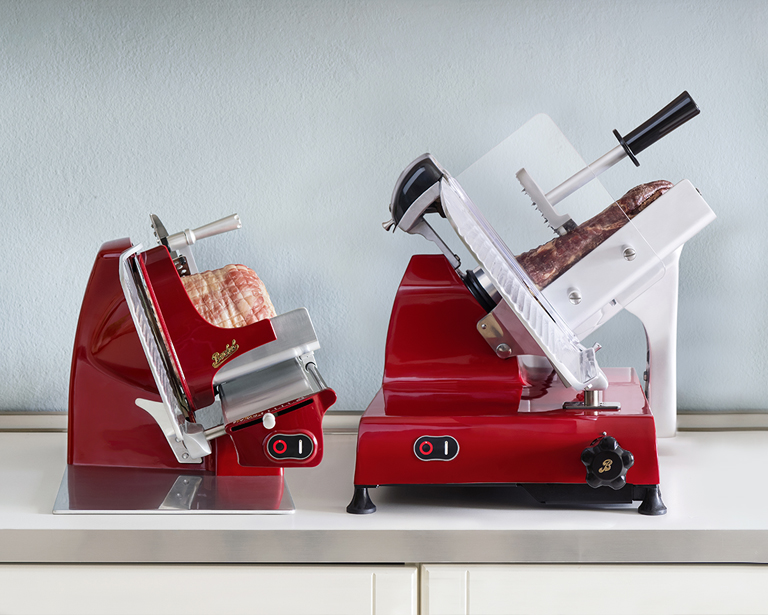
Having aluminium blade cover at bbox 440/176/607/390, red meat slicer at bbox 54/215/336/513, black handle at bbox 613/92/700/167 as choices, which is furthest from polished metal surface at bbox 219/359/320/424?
black handle at bbox 613/92/700/167

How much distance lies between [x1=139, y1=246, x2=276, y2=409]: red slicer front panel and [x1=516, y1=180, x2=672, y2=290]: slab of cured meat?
0.35 metres

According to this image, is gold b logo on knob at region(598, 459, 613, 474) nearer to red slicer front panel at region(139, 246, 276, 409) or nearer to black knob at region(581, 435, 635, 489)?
black knob at region(581, 435, 635, 489)

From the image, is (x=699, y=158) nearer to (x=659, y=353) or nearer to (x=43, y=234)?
(x=659, y=353)

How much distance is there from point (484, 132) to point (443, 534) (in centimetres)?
77

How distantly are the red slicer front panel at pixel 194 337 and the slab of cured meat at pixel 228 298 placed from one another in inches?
1.5

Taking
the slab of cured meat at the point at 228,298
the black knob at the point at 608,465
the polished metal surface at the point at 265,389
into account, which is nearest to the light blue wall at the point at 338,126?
the slab of cured meat at the point at 228,298

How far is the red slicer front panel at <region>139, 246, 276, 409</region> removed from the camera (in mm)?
900

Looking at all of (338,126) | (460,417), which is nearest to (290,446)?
(460,417)

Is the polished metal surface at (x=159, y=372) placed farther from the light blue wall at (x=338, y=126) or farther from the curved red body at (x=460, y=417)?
the light blue wall at (x=338, y=126)

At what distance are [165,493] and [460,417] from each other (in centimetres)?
41

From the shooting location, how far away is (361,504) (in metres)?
0.86

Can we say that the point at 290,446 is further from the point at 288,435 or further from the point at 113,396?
A: the point at 113,396

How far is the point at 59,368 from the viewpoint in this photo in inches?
52.2

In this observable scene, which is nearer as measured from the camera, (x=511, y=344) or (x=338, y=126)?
(x=511, y=344)
